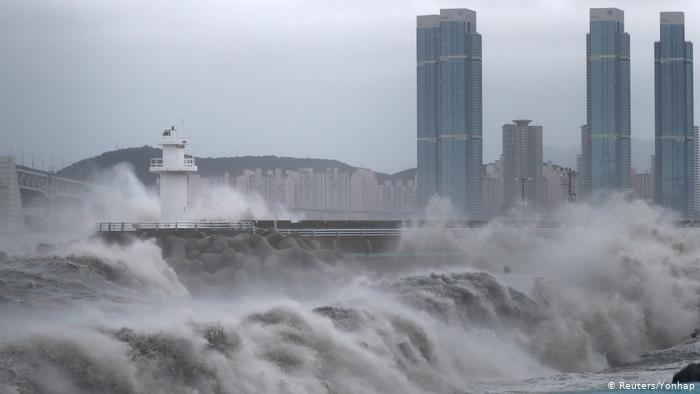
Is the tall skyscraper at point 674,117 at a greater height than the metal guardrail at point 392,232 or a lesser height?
greater

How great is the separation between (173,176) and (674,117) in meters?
119

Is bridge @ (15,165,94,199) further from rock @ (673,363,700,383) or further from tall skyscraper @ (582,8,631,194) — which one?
tall skyscraper @ (582,8,631,194)

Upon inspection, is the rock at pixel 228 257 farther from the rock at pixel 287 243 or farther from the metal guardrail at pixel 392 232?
the metal guardrail at pixel 392 232

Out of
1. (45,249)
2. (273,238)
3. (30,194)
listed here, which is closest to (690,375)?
(273,238)

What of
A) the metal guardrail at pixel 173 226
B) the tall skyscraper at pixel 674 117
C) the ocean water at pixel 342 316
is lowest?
the ocean water at pixel 342 316

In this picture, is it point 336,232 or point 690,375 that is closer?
point 690,375

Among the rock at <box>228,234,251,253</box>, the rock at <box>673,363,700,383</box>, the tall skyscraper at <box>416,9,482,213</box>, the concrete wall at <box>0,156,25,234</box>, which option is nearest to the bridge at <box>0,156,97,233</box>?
the concrete wall at <box>0,156,25,234</box>

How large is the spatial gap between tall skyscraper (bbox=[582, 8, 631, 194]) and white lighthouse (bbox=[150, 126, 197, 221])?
10277cm

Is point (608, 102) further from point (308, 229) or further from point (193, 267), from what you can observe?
point (193, 267)

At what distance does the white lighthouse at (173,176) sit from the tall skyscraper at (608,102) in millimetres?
102775

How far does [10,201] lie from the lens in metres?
44.2

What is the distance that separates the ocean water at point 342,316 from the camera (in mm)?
15367

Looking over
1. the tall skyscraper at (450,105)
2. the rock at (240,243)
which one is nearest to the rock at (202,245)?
the rock at (240,243)

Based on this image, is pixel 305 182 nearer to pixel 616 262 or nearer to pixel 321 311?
pixel 616 262
